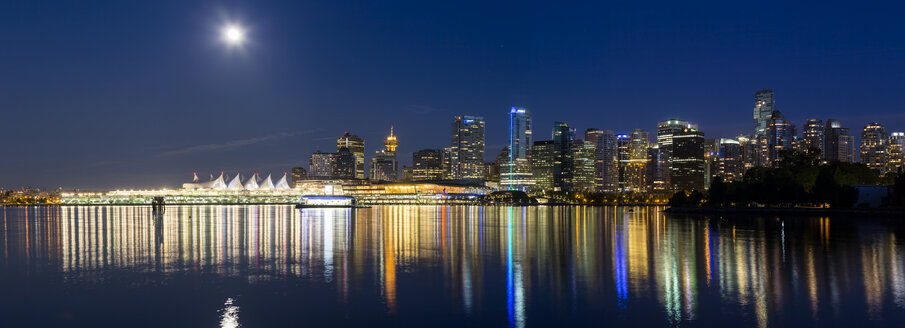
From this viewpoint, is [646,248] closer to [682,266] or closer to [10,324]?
[682,266]

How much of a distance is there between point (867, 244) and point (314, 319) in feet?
114

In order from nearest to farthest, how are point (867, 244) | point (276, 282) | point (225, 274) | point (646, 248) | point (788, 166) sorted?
point (276, 282) < point (225, 274) < point (646, 248) < point (867, 244) < point (788, 166)

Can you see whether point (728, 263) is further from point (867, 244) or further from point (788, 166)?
point (788, 166)

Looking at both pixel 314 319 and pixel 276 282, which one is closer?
pixel 314 319

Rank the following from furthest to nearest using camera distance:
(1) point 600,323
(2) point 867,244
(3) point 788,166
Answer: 1. (3) point 788,166
2. (2) point 867,244
3. (1) point 600,323

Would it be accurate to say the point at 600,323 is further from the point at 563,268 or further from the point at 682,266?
the point at 682,266

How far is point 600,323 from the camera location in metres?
15.3

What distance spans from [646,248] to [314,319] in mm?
22758

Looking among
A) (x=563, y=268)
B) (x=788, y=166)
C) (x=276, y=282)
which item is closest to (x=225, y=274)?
(x=276, y=282)

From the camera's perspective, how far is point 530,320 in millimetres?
15617

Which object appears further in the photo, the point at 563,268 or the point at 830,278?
the point at 563,268

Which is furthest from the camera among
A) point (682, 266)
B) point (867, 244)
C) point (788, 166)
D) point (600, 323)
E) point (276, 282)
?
point (788, 166)

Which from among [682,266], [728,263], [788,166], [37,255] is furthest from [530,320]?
[788,166]

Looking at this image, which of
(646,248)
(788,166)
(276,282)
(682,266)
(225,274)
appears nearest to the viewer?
(276,282)
